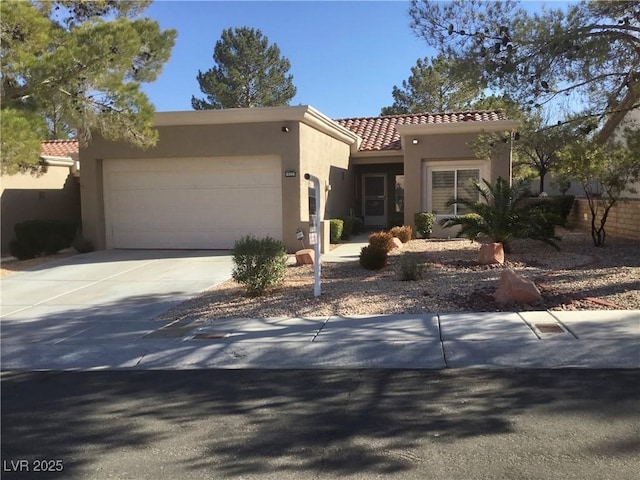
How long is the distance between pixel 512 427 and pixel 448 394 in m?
0.78

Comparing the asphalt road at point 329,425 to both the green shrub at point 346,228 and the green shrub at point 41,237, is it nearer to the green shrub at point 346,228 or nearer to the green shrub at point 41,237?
the green shrub at point 41,237

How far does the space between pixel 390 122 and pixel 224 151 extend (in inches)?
→ 396

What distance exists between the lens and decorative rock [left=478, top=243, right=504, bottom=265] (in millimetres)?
10977

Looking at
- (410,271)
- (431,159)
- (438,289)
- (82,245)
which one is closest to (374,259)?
(410,271)

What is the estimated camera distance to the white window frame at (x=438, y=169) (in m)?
17.4

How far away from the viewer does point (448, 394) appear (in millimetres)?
4801

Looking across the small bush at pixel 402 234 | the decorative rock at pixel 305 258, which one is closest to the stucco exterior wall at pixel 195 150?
the decorative rock at pixel 305 258

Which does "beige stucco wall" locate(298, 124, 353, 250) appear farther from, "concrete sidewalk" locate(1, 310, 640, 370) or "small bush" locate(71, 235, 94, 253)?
"concrete sidewalk" locate(1, 310, 640, 370)

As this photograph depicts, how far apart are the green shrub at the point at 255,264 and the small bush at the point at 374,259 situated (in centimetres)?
254

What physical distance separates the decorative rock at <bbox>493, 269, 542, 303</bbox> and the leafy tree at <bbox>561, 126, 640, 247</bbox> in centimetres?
441

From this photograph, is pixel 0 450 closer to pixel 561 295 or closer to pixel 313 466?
pixel 313 466

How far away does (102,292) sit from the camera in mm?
10188

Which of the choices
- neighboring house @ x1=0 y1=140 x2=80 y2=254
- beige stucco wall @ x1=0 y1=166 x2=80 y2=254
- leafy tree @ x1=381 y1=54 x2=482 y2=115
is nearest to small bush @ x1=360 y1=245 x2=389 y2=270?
neighboring house @ x1=0 y1=140 x2=80 y2=254

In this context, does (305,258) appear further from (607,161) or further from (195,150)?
(607,161)
